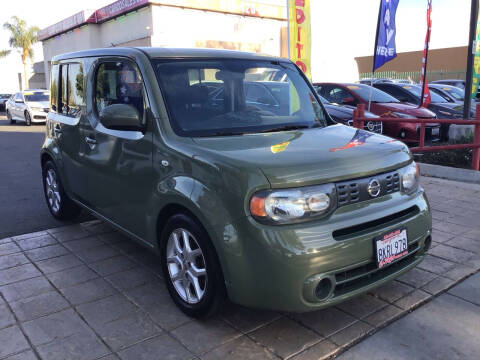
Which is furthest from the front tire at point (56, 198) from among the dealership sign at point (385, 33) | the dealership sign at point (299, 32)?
the dealership sign at point (385, 33)

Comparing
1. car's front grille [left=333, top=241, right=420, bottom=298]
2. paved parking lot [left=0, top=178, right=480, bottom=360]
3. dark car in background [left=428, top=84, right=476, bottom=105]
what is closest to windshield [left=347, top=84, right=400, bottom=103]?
dark car in background [left=428, top=84, right=476, bottom=105]

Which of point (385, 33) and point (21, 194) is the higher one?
point (385, 33)

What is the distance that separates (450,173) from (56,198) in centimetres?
577

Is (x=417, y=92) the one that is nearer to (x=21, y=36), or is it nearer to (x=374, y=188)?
(x=374, y=188)

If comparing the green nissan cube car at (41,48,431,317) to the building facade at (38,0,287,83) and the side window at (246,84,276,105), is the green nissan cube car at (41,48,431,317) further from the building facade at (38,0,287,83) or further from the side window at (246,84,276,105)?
the building facade at (38,0,287,83)

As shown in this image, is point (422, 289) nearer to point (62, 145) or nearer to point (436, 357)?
point (436, 357)

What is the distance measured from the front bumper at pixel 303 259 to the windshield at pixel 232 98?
991mm

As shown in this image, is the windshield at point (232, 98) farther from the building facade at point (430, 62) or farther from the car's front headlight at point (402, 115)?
the building facade at point (430, 62)

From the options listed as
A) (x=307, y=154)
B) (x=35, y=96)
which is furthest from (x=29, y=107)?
(x=307, y=154)

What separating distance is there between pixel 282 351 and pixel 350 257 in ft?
2.31

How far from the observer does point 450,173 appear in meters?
7.09

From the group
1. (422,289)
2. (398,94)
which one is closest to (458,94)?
(398,94)

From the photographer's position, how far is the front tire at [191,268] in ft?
9.14

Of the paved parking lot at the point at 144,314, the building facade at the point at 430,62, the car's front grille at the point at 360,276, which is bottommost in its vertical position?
the paved parking lot at the point at 144,314
